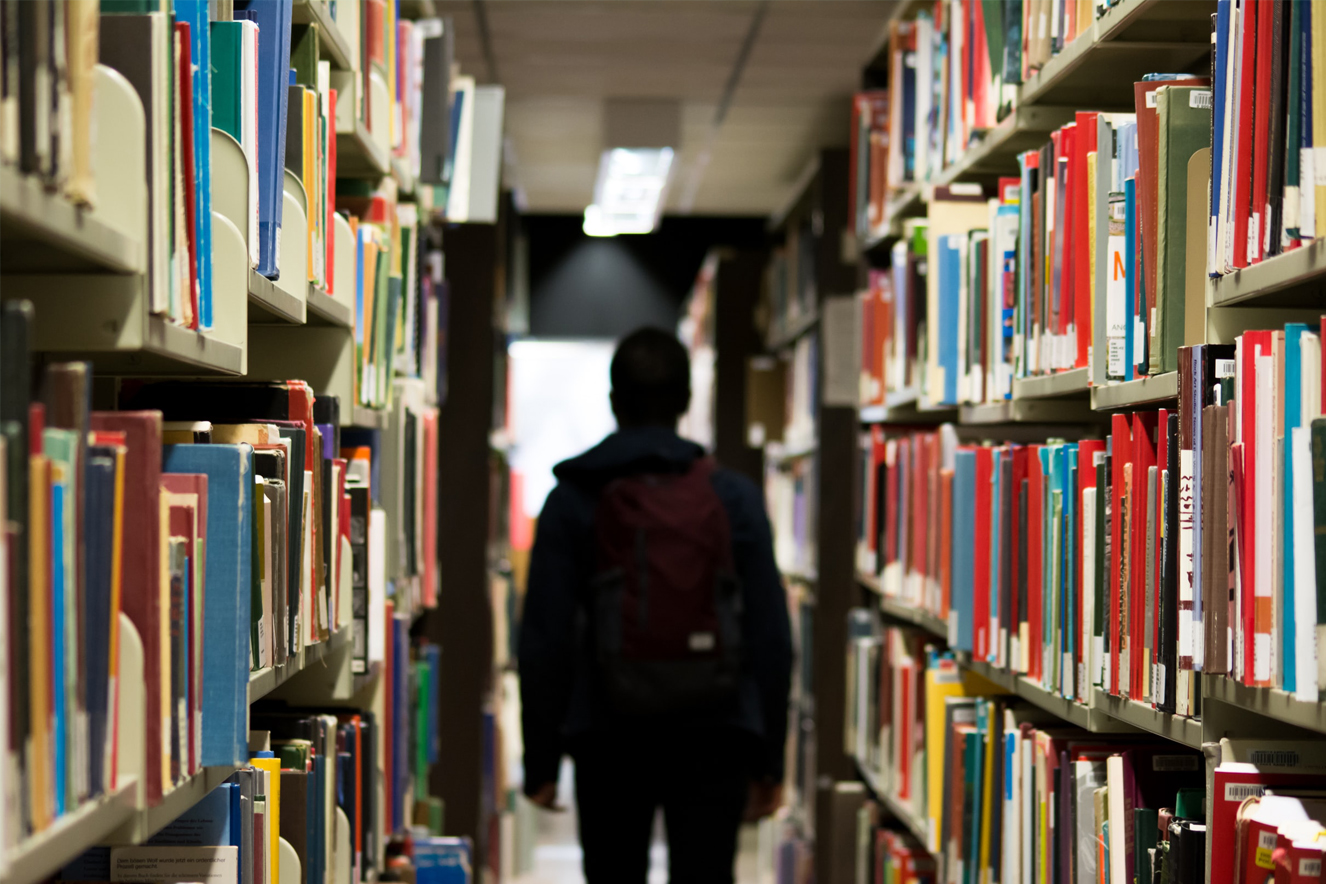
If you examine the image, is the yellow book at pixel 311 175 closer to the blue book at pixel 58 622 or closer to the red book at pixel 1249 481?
the blue book at pixel 58 622

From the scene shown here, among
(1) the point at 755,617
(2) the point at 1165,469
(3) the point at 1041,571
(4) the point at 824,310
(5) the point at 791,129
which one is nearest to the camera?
(2) the point at 1165,469

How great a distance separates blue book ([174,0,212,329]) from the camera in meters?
1.08

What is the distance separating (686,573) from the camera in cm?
234

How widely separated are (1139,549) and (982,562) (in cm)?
60

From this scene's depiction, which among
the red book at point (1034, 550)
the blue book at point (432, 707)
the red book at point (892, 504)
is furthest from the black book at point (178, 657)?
the blue book at point (432, 707)

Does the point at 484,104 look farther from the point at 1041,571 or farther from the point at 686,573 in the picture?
the point at 1041,571

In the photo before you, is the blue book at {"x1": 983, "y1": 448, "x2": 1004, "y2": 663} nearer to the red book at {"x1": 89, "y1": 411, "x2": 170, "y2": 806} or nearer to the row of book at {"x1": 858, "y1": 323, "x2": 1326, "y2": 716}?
the row of book at {"x1": 858, "y1": 323, "x2": 1326, "y2": 716}

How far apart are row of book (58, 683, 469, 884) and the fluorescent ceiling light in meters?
2.82

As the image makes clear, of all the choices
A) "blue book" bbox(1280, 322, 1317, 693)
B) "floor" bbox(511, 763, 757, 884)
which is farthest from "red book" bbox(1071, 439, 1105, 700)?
"floor" bbox(511, 763, 757, 884)

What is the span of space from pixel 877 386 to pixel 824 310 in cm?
95

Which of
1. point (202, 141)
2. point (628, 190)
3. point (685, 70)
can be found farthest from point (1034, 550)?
point (628, 190)

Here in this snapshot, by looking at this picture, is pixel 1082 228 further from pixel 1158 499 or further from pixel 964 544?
pixel 964 544

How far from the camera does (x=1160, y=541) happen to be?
4.49ft

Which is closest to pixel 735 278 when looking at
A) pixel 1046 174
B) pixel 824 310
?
pixel 824 310
